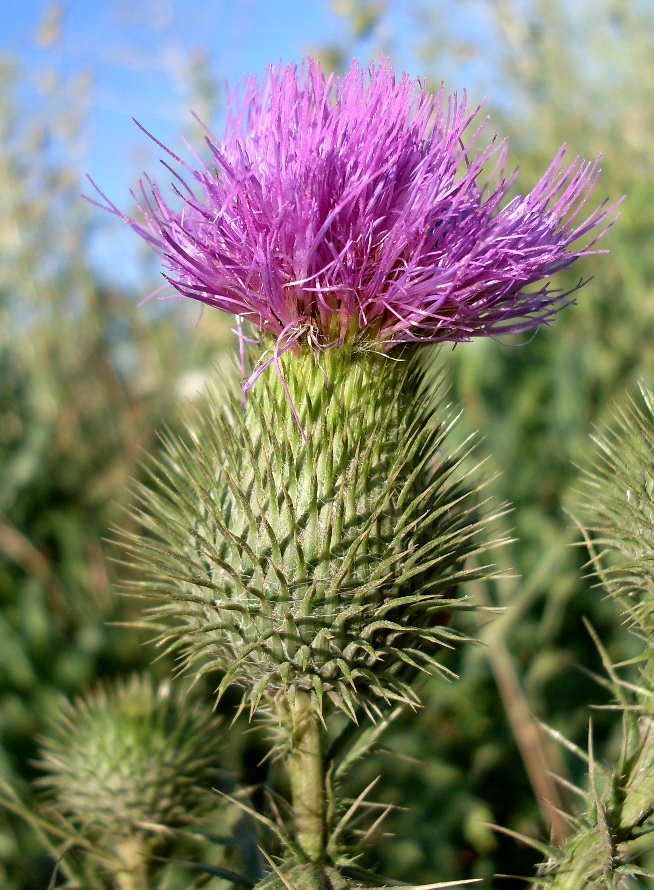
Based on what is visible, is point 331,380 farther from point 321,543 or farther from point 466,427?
point 466,427

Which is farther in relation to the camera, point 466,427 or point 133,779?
point 466,427

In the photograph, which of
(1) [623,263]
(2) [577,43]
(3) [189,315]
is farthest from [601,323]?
(2) [577,43]

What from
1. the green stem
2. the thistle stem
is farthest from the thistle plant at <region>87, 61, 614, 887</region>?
the green stem

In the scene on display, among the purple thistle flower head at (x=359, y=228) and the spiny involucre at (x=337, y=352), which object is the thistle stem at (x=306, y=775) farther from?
the purple thistle flower head at (x=359, y=228)

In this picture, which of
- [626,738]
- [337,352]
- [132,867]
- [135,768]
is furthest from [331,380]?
[132,867]

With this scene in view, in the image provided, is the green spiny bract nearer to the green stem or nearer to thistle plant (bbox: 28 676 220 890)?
thistle plant (bbox: 28 676 220 890)

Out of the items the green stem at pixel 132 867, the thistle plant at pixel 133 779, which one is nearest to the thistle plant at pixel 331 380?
the thistle plant at pixel 133 779

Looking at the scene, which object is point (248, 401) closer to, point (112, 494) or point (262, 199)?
point (262, 199)
